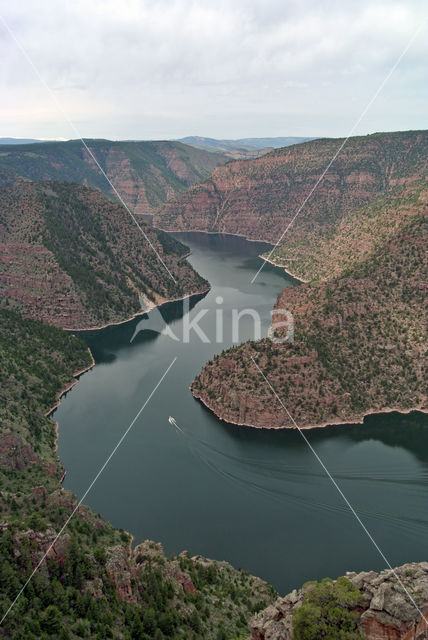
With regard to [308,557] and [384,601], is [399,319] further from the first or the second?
[384,601]

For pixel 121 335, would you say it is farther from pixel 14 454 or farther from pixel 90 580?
pixel 90 580

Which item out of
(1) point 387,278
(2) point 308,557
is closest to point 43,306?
(1) point 387,278

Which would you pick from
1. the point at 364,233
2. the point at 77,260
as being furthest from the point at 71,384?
the point at 364,233

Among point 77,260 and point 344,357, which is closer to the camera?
point 344,357

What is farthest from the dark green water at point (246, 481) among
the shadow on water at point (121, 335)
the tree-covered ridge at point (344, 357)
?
the shadow on water at point (121, 335)

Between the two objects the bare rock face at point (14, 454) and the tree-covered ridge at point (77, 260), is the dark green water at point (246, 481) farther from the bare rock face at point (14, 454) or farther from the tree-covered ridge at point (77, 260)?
the tree-covered ridge at point (77, 260)
